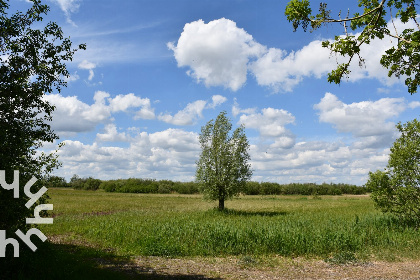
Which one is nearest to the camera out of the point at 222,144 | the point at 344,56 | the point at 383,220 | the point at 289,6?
the point at 289,6

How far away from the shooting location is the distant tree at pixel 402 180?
2134 centimetres

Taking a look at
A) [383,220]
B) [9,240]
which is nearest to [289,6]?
[9,240]

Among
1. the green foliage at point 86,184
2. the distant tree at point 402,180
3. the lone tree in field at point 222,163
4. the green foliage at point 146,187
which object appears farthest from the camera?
the green foliage at point 86,184

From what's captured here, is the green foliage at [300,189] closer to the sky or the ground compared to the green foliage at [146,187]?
closer to the ground

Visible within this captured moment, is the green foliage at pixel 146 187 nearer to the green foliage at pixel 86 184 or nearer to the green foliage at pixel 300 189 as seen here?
the green foliage at pixel 86 184

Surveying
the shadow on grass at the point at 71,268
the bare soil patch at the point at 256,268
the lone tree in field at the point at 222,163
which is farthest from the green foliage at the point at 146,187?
the shadow on grass at the point at 71,268

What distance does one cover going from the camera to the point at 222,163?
37969mm

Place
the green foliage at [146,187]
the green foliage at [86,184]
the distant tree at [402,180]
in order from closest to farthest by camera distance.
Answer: the distant tree at [402,180] < the green foliage at [146,187] < the green foliage at [86,184]

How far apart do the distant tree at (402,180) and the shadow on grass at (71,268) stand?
57.6ft

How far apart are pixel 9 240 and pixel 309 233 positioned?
1550 cm

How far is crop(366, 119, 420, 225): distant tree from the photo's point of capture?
21344 mm

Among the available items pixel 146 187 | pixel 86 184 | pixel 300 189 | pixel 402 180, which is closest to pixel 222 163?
pixel 402 180

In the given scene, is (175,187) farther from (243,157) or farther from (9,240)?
(9,240)

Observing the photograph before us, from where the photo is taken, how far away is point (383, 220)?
78.7ft
